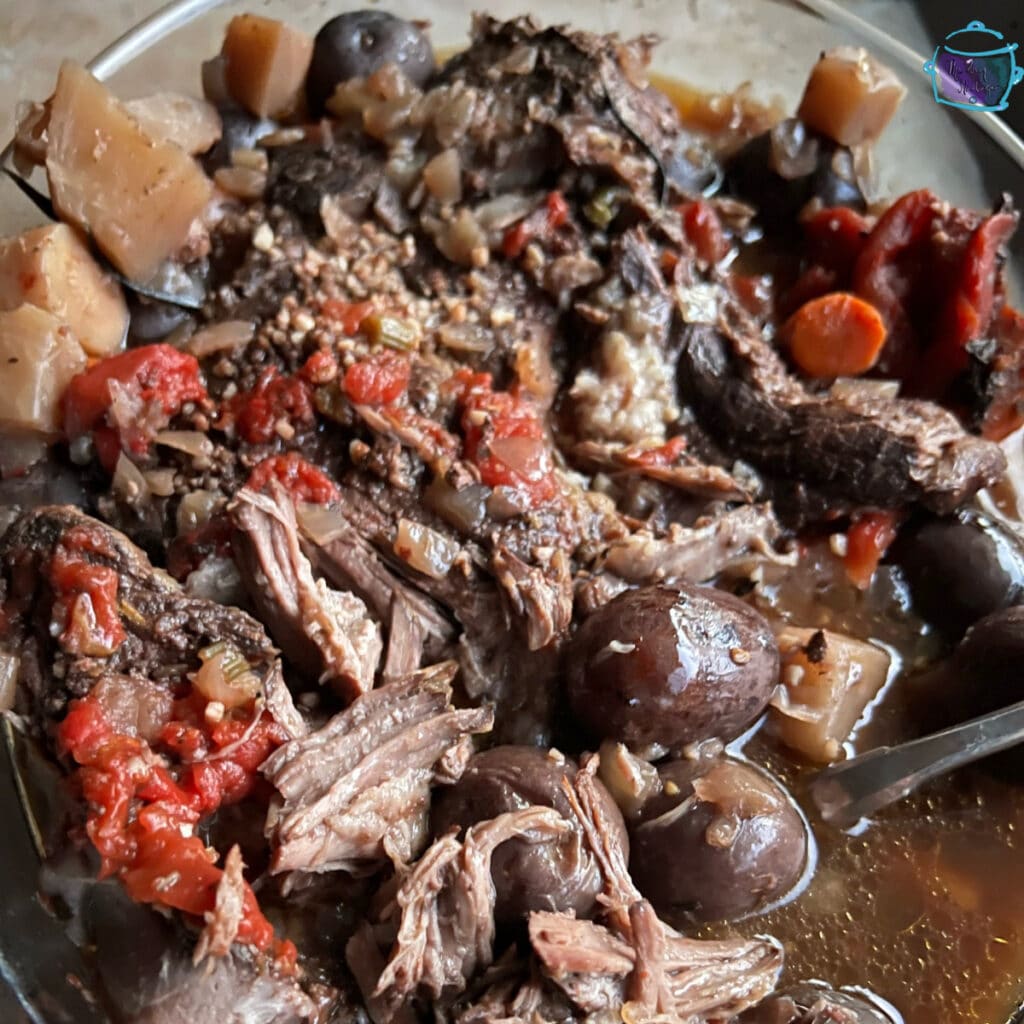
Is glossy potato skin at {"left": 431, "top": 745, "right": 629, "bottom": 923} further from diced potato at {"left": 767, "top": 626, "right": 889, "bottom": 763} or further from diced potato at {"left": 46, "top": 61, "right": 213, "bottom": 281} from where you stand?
diced potato at {"left": 46, "top": 61, "right": 213, "bottom": 281}

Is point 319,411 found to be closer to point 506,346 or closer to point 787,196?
point 506,346

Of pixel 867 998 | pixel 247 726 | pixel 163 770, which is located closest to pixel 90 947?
pixel 163 770

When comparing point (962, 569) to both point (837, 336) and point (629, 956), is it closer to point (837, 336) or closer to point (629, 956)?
point (837, 336)

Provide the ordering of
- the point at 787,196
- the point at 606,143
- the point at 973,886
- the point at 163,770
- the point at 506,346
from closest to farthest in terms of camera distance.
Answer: the point at 163,770, the point at 973,886, the point at 506,346, the point at 606,143, the point at 787,196

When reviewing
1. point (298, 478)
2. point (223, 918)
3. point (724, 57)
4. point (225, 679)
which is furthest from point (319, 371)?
point (724, 57)

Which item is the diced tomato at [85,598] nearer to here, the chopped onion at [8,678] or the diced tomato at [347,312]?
the chopped onion at [8,678]

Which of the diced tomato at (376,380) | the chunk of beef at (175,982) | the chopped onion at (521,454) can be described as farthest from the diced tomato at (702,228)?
the chunk of beef at (175,982)
